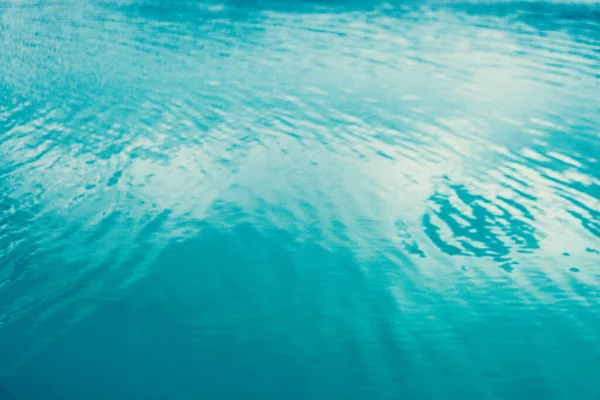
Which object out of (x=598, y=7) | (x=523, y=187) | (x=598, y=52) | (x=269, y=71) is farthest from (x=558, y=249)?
(x=598, y=7)

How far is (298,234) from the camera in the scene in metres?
10.1

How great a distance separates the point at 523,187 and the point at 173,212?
8672mm

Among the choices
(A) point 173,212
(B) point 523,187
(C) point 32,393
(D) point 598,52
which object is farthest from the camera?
(D) point 598,52

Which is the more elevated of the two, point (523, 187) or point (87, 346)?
point (523, 187)

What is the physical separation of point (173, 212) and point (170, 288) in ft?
8.24

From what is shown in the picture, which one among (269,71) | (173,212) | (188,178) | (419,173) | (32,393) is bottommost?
(32,393)

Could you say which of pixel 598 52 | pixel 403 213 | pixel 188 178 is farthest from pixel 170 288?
pixel 598 52

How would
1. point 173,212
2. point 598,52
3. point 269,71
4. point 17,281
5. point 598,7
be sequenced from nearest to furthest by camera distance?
point 17,281 → point 173,212 → point 269,71 → point 598,52 → point 598,7

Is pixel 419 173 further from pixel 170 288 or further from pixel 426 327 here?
pixel 170 288

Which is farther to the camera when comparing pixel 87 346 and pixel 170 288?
pixel 170 288

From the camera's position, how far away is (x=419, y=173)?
492 inches

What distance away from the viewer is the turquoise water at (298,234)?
7199 millimetres

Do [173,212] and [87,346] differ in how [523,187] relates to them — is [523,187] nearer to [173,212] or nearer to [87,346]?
[173,212]

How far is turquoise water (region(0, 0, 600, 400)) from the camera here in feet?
23.6
